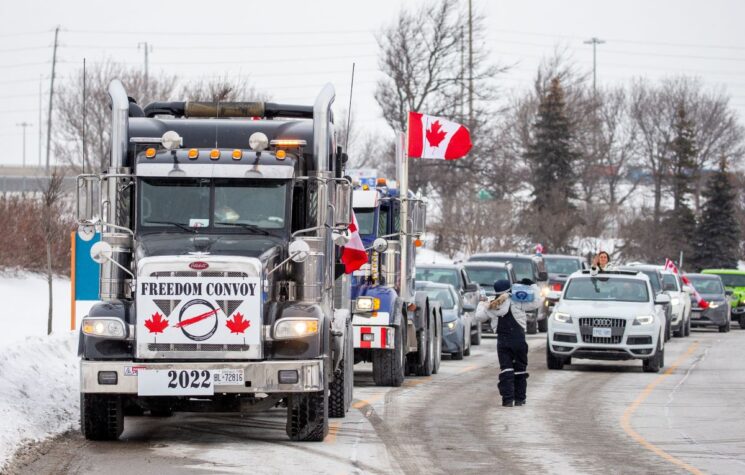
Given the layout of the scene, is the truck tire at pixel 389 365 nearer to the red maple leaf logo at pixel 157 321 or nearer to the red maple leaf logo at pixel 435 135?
the red maple leaf logo at pixel 435 135

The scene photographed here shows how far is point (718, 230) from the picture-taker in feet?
270

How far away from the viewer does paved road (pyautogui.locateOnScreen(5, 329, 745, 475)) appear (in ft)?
40.1

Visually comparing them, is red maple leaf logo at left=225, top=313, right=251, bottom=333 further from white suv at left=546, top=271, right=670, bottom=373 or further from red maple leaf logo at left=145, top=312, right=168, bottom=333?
white suv at left=546, top=271, right=670, bottom=373

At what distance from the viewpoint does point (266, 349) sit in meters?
13.1

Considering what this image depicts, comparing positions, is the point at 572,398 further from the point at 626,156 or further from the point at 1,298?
the point at 626,156

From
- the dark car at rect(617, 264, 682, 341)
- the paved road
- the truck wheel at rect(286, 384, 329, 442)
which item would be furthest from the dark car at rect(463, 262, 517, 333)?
the truck wheel at rect(286, 384, 329, 442)

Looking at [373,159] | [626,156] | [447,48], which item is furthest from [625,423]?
[626,156]

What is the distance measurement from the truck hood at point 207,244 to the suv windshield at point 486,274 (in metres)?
22.0

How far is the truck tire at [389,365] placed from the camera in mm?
20328

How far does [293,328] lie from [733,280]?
36.4 m

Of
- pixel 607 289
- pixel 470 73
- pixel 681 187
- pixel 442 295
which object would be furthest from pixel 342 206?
pixel 681 187

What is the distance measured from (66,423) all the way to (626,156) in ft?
278

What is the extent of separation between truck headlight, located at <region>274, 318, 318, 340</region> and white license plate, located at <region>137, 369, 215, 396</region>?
73cm

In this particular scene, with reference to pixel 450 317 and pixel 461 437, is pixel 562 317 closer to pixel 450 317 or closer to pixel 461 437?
pixel 450 317
